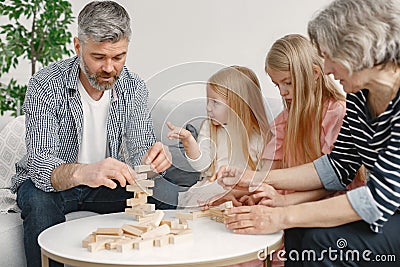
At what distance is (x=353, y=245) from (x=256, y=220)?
0.81 feet

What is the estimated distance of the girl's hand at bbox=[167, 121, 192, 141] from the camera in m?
1.92

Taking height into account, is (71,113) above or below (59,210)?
above

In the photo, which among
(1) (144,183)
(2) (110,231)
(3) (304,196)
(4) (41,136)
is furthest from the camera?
(4) (41,136)

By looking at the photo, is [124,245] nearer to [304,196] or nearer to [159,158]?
[159,158]

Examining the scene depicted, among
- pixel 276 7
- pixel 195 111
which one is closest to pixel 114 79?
pixel 195 111

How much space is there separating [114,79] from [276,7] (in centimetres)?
126

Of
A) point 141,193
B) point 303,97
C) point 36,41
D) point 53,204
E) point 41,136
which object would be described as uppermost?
point 36,41

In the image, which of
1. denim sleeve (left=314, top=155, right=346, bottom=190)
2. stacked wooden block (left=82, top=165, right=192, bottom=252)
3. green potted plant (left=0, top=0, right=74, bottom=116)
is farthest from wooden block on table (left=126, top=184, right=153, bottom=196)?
green potted plant (left=0, top=0, right=74, bottom=116)

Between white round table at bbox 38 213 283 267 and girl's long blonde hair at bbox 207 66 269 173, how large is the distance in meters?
0.23

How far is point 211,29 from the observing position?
3.46 metres

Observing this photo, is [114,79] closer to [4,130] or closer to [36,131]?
[36,131]

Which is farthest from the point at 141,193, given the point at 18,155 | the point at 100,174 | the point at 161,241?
the point at 18,155

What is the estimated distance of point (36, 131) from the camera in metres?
2.27

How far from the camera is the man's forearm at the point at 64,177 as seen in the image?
6.77 feet
